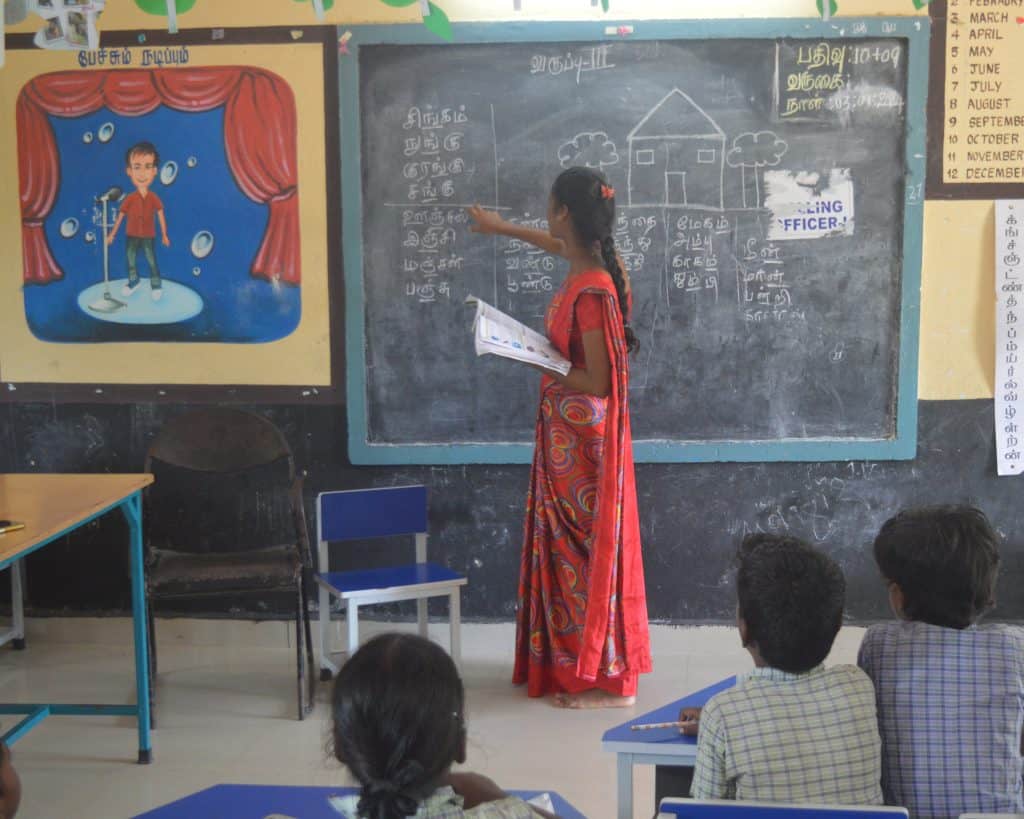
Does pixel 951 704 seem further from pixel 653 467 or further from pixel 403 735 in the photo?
pixel 653 467

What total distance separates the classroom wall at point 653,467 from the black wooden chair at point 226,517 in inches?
6.6

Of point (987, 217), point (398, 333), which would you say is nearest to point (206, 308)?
point (398, 333)

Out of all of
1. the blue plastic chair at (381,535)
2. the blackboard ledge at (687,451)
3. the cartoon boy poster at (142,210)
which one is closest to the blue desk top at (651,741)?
the blue plastic chair at (381,535)

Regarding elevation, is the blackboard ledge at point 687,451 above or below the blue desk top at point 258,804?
above

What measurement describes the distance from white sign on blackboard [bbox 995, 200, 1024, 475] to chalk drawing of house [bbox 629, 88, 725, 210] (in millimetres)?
969

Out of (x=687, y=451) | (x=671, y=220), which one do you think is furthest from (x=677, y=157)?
(x=687, y=451)

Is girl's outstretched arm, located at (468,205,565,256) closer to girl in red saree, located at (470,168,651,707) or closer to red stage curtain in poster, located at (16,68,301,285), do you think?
girl in red saree, located at (470,168,651,707)

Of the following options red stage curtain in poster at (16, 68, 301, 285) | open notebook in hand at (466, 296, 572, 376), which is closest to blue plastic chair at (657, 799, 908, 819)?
open notebook in hand at (466, 296, 572, 376)

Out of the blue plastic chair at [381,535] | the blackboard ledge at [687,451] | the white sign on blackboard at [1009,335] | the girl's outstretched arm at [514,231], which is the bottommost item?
the blue plastic chair at [381,535]

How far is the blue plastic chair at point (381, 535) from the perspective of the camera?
3744 mm

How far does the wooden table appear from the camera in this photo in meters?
2.99

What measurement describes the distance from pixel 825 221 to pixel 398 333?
152cm

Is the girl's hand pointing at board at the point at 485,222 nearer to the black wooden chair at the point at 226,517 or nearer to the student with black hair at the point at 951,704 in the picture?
the black wooden chair at the point at 226,517

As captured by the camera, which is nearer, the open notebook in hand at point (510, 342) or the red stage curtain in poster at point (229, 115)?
the open notebook in hand at point (510, 342)
